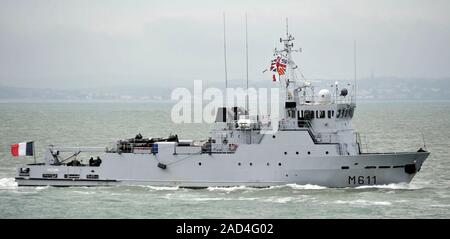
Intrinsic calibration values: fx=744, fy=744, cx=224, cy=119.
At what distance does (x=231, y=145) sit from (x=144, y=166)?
4.57 metres

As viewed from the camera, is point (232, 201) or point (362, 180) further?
point (362, 180)

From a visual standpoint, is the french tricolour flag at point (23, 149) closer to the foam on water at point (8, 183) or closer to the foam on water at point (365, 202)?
the foam on water at point (8, 183)

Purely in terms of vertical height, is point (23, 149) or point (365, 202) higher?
point (23, 149)

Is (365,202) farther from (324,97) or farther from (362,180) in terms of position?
(324,97)

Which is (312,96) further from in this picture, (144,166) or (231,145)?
(144,166)

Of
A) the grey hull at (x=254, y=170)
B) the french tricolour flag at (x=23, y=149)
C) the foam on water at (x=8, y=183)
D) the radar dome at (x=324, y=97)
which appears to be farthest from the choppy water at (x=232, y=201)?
the radar dome at (x=324, y=97)

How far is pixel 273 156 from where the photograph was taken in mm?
36125

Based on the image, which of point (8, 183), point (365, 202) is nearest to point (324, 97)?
point (365, 202)

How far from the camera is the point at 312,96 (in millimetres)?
37562

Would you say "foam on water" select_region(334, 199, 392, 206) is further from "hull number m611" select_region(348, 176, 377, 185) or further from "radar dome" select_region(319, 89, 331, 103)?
"radar dome" select_region(319, 89, 331, 103)

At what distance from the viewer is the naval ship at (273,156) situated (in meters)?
35.8
